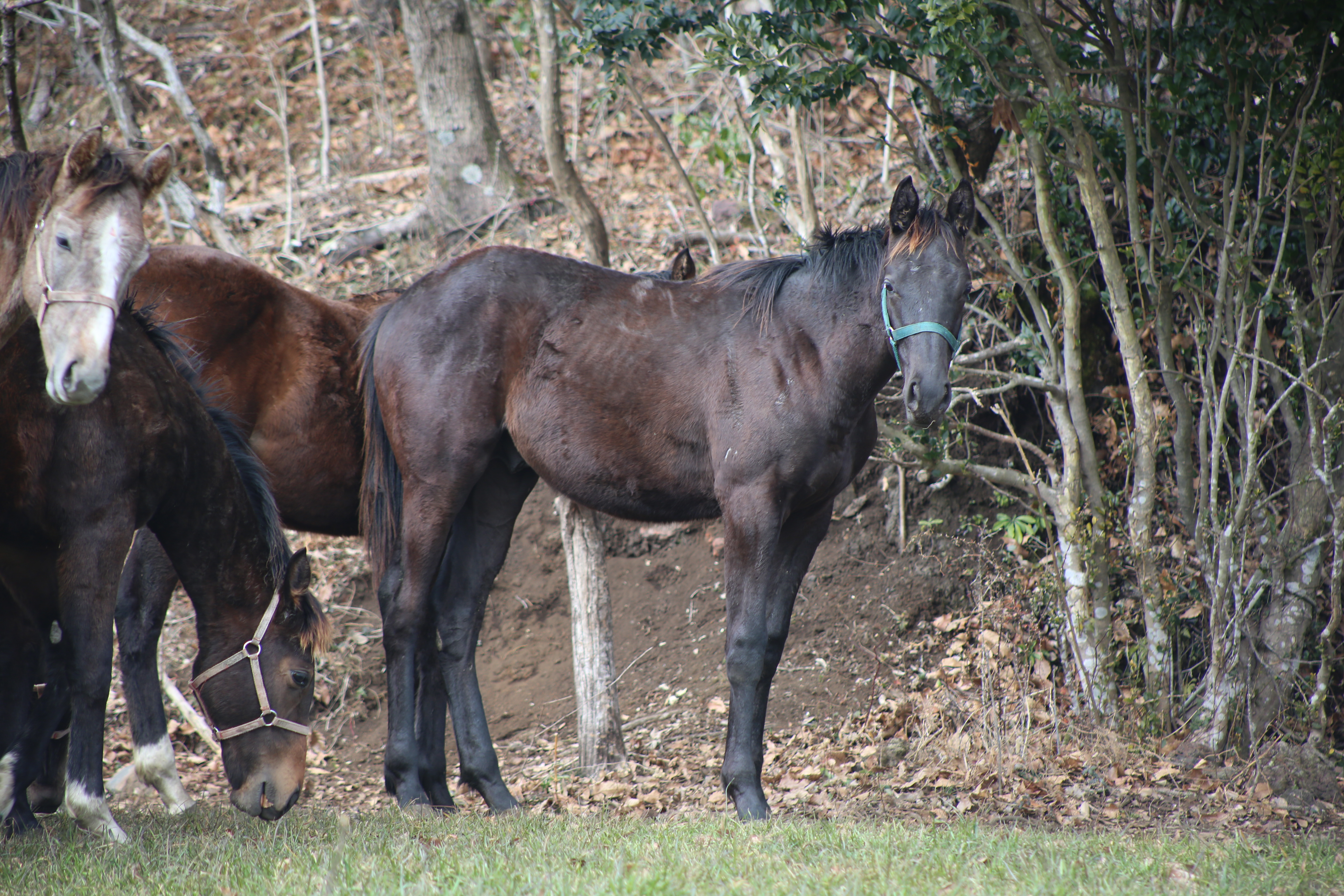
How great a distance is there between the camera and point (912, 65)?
27.5 feet

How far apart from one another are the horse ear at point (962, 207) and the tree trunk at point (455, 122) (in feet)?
21.5

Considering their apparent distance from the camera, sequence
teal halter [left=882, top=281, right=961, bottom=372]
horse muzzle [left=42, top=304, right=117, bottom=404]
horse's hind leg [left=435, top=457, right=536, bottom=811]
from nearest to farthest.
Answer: horse muzzle [left=42, top=304, right=117, bottom=404]
teal halter [left=882, top=281, right=961, bottom=372]
horse's hind leg [left=435, top=457, right=536, bottom=811]

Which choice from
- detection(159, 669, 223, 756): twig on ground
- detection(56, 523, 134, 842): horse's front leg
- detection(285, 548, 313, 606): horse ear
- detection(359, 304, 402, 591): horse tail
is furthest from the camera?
detection(159, 669, 223, 756): twig on ground

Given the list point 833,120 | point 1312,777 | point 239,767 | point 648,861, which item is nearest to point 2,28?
point 239,767

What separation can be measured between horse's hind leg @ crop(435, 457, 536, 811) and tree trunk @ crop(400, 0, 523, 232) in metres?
5.51

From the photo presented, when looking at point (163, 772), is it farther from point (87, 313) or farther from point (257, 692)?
point (87, 313)

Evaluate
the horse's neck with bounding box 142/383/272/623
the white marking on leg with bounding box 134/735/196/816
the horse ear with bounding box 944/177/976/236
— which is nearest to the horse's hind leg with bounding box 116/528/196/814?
the white marking on leg with bounding box 134/735/196/816

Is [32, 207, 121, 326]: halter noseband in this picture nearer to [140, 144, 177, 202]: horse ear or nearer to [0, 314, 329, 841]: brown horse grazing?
[140, 144, 177, 202]: horse ear

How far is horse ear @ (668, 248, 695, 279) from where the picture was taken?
6137mm

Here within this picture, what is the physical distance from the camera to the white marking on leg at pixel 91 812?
4090 millimetres

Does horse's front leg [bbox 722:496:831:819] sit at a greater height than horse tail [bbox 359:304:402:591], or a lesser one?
lesser

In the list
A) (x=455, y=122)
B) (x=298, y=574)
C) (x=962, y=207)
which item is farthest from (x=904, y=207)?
(x=455, y=122)

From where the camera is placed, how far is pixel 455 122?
10.6m

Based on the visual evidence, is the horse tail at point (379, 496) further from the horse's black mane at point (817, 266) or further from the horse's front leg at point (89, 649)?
the horse's black mane at point (817, 266)
